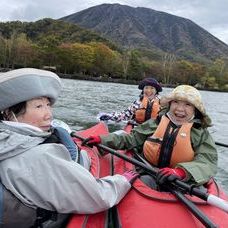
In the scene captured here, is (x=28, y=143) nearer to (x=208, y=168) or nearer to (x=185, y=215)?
(x=185, y=215)

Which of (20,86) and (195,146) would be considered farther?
(195,146)

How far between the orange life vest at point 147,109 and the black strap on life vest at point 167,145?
3.99 meters

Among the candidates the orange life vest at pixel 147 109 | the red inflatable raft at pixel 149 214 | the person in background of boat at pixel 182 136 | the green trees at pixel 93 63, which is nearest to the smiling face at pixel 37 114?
the red inflatable raft at pixel 149 214

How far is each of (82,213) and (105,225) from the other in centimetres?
25

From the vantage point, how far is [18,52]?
69.1 meters

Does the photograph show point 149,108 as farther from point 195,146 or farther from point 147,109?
point 195,146

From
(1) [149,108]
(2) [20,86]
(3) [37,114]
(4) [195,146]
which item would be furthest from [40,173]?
(1) [149,108]

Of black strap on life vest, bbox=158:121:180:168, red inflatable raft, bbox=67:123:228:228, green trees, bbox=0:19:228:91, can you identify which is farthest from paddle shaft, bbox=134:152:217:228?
green trees, bbox=0:19:228:91

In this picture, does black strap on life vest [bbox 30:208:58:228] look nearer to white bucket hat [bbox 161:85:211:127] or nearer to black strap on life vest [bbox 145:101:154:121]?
white bucket hat [bbox 161:85:211:127]

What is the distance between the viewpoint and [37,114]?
2.47 metres

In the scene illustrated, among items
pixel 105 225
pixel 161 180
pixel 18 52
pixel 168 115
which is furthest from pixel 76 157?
pixel 18 52

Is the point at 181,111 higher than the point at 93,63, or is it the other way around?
the point at 181,111

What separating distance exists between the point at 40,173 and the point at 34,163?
0.07 meters

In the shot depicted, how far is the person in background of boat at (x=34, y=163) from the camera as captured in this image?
2242 mm
